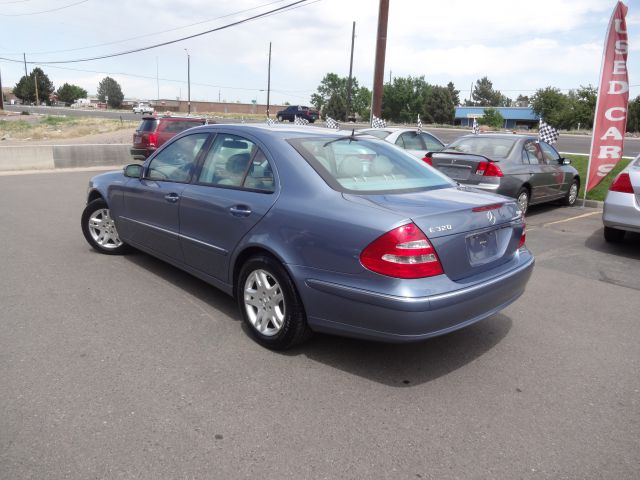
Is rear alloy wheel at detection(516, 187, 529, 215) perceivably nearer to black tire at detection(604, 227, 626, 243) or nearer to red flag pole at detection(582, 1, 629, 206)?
black tire at detection(604, 227, 626, 243)

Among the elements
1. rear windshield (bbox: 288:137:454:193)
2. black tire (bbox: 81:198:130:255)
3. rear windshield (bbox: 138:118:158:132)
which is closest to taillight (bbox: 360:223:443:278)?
rear windshield (bbox: 288:137:454:193)

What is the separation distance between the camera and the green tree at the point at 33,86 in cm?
10975

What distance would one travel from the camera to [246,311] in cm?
378

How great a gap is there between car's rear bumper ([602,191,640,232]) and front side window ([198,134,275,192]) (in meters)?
4.99

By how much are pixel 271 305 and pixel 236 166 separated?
3.85 feet

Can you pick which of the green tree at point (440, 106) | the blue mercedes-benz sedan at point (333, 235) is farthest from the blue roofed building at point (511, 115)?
the blue mercedes-benz sedan at point (333, 235)

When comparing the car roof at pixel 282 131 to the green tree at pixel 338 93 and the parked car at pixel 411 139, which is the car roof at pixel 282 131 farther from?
the green tree at pixel 338 93

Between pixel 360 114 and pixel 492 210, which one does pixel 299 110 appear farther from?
pixel 360 114

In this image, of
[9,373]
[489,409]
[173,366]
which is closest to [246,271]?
[173,366]

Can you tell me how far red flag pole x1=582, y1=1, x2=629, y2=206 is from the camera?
371 inches

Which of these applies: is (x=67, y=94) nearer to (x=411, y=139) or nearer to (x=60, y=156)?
(x=60, y=156)

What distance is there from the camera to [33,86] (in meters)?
110

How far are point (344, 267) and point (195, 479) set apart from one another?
4.56ft

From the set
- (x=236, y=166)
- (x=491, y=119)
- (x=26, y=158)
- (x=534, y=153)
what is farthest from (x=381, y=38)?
(x=491, y=119)
